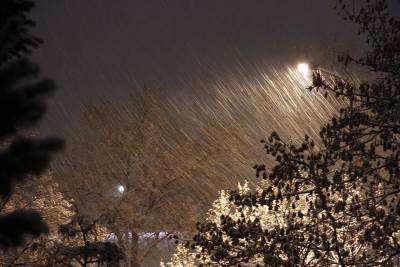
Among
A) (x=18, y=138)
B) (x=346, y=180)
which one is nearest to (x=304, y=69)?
(x=346, y=180)

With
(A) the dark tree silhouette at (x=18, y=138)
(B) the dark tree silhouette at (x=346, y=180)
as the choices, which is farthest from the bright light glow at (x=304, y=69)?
(A) the dark tree silhouette at (x=18, y=138)

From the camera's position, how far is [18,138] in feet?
10.1

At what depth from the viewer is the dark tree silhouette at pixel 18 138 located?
2.92 metres

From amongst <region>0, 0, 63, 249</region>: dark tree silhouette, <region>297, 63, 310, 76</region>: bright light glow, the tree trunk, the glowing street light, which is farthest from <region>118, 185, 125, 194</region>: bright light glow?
<region>0, 0, 63, 249</region>: dark tree silhouette

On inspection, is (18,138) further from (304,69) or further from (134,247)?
(134,247)

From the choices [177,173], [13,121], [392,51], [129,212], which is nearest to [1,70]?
[13,121]

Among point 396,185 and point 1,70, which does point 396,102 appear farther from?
point 1,70

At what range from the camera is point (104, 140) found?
20.8 meters

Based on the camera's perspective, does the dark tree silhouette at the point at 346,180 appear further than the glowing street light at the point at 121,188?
No

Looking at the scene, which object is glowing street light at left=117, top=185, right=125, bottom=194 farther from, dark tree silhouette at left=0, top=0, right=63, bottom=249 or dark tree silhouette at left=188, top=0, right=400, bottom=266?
dark tree silhouette at left=0, top=0, right=63, bottom=249

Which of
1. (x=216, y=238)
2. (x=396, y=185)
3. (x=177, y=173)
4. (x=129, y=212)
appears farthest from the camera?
(x=177, y=173)

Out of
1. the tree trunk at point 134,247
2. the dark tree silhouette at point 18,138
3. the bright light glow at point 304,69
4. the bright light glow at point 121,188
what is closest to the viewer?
the dark tree silhouette at point 18,138

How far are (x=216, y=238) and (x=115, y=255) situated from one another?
63.4 inches

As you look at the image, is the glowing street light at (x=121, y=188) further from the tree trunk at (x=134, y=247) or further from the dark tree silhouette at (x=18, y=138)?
the dark tree silhouette at (x=18, y=138)
